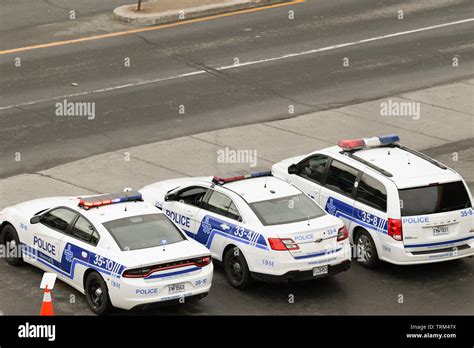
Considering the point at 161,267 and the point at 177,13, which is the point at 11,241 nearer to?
the point at 161,267

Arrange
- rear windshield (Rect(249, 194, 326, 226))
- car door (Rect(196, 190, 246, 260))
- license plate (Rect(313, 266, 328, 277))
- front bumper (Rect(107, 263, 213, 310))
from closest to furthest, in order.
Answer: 1. front bumper (Rect(107, 263, 213, 310))
2. license plate (Rect(313, 266, 328, 277))
3. rear windshield (Rect(249, 194, 326, 226))
4. car door (Rect(196, 190, 246, 260))

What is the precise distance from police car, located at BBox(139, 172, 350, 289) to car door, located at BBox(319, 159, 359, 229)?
3.40 feet

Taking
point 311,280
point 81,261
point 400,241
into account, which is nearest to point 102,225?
point 81,261

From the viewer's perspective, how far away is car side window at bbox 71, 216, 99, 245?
15.5 meters

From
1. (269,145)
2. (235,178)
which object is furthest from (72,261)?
(269,145)

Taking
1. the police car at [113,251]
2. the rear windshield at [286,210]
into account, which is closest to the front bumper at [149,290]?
the police car at [113,251]

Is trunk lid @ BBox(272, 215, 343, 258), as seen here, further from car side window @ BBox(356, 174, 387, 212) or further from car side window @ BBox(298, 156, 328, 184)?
→ car side window @ BBox(298, 156, 328, 184)

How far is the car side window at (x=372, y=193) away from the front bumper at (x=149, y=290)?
3.40m

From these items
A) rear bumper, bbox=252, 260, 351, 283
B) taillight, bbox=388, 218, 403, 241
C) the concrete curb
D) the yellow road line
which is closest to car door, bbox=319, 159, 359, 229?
taillight, bbox=388, 218, 403, 241

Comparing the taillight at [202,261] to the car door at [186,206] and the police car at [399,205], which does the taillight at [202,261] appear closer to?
the car door at [186,206]

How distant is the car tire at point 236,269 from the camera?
1628cm

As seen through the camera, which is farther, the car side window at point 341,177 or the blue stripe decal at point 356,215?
the car side window at point 341,177

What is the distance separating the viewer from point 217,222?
16.8 meters

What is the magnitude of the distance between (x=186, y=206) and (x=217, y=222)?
85cm
